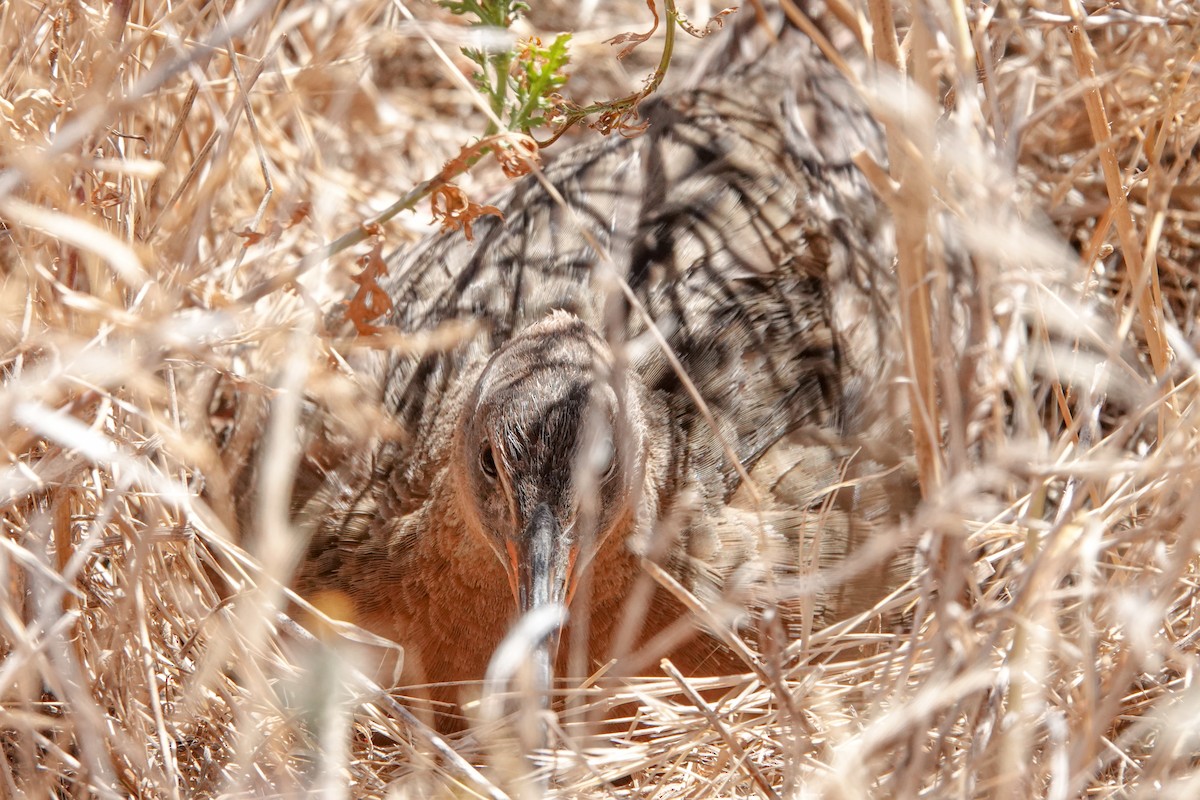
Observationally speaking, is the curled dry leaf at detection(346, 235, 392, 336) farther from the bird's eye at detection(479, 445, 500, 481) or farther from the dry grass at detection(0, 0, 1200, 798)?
the bird's eye at detection(479, 445, 500, 481)

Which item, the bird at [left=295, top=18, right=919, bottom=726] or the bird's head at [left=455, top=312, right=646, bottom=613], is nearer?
the bird's head at [left=455, top=312, right=646, bottom=613]

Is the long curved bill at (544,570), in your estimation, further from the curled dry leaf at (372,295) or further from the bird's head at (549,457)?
the curled dry leaf at (372,295)

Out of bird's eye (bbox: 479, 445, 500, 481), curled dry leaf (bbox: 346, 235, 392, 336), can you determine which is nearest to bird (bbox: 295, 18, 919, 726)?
bird's eye (bbox: 479, 445, 500, 481)

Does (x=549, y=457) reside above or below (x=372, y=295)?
below

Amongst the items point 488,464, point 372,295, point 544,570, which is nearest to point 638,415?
point 488,464

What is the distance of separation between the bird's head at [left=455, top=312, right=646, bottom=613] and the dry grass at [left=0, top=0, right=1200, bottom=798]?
255 mm

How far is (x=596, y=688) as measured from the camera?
7.43 feet

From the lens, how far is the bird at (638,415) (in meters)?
2.34

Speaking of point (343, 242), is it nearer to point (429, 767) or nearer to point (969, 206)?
point (429, 767)

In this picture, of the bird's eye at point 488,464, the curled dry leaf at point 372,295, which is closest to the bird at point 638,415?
the bird's eye at point 488,464

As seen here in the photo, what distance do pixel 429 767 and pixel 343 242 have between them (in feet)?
3.28

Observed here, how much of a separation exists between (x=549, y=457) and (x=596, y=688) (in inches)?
17.5

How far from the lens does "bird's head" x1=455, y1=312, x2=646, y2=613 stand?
7.26 feet

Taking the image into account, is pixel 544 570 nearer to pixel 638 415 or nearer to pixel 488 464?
pixel 488 464
